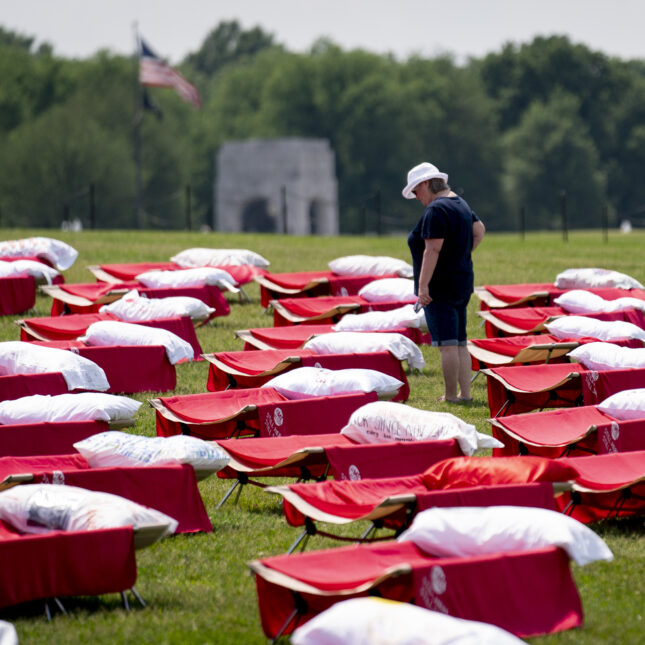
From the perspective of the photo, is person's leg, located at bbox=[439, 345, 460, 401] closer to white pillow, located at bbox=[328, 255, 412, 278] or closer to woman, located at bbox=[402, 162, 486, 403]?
woman, located at bbox=[402, 162, 486, 403]

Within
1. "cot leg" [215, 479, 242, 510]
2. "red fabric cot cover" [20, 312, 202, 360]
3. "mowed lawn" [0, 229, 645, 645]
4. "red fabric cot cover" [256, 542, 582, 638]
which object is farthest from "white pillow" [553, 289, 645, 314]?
Answer: "red fabric cot cover" [256, 542, 582, 638]

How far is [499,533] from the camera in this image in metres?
4.75

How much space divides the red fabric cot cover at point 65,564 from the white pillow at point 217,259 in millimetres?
10460

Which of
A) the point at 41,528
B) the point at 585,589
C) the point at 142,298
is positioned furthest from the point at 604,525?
the point at 142,298

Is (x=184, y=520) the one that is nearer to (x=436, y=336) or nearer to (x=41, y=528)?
(x=41, y=528)

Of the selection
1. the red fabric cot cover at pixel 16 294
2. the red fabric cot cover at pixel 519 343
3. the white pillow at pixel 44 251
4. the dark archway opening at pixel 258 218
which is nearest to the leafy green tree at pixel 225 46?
the dark archway opening at pixel 258 218

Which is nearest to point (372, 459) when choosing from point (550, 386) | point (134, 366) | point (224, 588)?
point (224, 588)

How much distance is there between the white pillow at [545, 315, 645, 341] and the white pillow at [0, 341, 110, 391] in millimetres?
3704

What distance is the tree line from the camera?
57.4m

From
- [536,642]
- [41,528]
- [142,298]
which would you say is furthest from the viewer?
[142,298]

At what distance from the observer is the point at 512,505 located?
17.8 ft

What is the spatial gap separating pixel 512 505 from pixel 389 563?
84 centimetres

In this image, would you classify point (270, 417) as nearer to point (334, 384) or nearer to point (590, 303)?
point (334, 384)

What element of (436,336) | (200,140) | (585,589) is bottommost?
(585,589)
